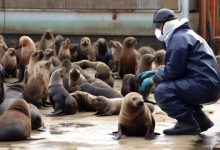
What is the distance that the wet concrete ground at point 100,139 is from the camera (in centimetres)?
921

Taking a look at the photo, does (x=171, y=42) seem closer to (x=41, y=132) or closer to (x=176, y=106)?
(x=176, y=106)

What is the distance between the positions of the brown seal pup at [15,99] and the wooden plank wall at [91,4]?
27.5ft

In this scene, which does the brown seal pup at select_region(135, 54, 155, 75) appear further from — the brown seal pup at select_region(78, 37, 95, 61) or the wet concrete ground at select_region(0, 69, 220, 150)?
the wet concrete ground at select_region(0, 69, 220, 150)

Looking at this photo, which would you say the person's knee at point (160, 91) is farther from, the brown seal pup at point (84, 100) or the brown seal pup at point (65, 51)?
the brown seal pup at point (65, 51)

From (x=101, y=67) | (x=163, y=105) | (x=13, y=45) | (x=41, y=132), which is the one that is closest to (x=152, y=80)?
(x=163, y=105)

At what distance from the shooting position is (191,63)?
9.68 meters

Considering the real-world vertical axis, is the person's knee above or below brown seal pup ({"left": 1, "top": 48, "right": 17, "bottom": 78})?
above

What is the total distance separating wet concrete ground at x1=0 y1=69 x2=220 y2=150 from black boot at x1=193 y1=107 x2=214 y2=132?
0.28 feet

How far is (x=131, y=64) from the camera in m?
17.5

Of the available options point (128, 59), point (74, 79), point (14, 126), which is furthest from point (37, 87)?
point (128, 59)

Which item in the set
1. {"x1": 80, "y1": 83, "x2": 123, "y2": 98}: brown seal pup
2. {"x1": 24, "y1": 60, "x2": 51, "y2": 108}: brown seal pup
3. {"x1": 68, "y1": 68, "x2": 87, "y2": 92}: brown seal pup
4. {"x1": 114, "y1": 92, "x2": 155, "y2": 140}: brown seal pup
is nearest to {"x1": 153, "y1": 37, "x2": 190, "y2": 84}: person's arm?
{"x1": 114, "y1": 92, "x2": 155, "y2": 140}: brown seal pup

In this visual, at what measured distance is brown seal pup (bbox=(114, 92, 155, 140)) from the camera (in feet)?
32.3

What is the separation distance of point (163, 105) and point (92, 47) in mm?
9789

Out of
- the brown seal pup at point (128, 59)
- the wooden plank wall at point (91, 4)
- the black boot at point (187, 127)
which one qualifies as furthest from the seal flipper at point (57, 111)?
the wooden plank wall at point (91, 4)
